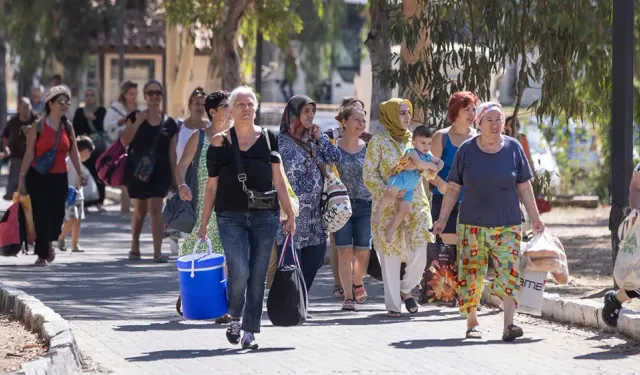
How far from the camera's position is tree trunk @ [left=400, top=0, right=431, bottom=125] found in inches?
608

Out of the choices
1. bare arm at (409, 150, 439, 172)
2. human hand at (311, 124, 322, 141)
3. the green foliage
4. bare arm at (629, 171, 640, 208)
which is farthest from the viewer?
the green foliage

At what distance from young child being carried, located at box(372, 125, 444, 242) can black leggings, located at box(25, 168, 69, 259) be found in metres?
5.01

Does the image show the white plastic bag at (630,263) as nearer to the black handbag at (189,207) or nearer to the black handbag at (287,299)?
the black handbag at (287,299)

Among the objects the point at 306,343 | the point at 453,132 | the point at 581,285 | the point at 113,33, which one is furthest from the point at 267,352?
the point at 113,33

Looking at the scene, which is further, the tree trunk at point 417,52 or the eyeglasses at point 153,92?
the eyeglasses at point 153,92

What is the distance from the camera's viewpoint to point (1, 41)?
44.6m

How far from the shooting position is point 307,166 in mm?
11812

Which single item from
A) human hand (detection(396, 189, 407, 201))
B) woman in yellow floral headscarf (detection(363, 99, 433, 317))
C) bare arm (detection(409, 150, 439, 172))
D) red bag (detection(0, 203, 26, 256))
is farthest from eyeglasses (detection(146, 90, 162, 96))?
bare arm (detection(409, 150, 439, 172))

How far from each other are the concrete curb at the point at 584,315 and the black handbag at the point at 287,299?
2.30 metres

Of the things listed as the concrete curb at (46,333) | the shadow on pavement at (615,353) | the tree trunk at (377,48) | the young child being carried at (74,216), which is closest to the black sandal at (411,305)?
the shadow on pavement at (615,353)

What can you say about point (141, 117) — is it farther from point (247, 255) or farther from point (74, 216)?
point (247, 255)

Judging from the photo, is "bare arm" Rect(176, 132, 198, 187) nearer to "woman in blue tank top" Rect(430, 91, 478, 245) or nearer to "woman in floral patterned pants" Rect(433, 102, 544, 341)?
"woman in blue tank top" Rect(430, 91, 478, 245)

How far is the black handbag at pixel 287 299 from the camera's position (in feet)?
33.8

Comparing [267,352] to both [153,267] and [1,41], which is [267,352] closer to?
[153,267]
